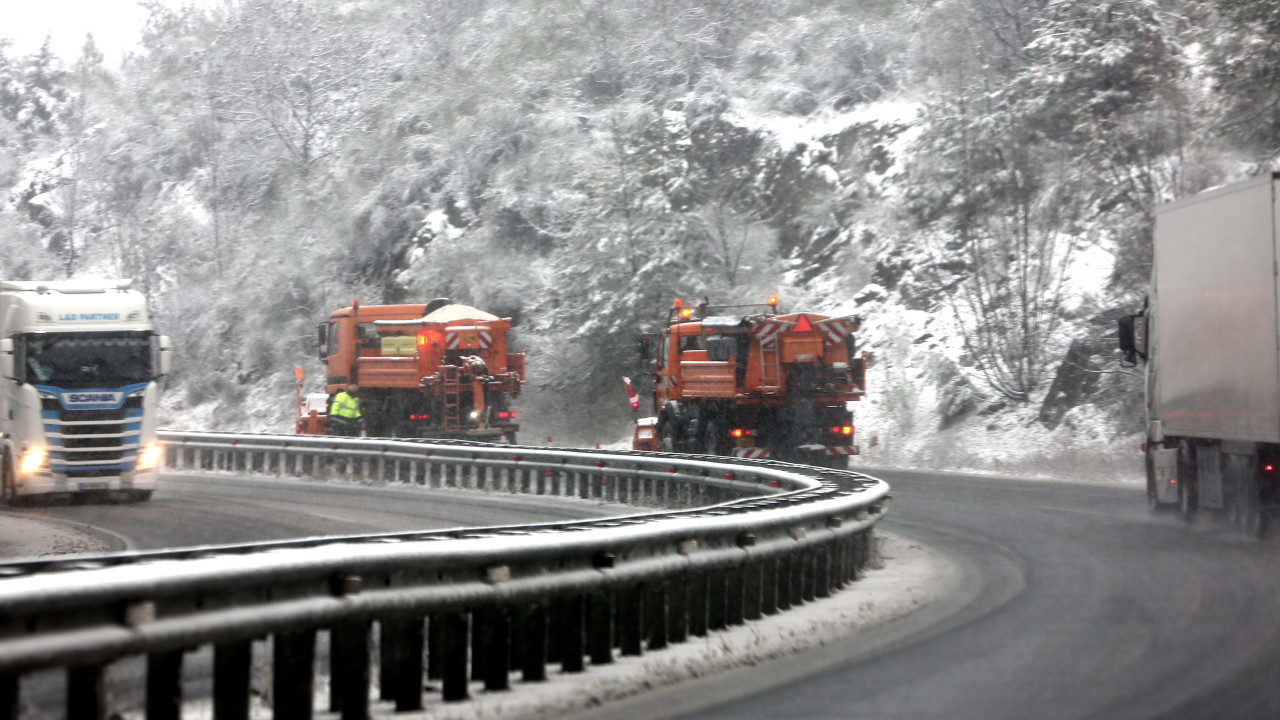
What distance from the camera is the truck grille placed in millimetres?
20906

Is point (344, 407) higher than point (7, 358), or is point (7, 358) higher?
point (7, 358)

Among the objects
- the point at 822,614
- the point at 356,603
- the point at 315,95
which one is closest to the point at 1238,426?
the point at 822,614

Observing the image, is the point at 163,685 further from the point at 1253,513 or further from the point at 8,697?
the point at 1253,513

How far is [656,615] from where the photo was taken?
846 centimetres

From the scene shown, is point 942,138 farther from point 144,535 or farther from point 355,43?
point 355,43

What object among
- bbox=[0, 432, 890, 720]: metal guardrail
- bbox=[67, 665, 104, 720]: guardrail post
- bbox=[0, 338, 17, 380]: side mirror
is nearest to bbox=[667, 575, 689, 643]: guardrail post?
bbox=[0, 432, 890, 720]: metal guardrail

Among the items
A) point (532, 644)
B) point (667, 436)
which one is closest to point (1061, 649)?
point (532, 644)

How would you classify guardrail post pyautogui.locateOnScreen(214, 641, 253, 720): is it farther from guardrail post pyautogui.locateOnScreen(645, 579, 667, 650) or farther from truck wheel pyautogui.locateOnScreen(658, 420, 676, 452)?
truck wheel pyautogui.locateOnScreen(658, 420, 676, 452)

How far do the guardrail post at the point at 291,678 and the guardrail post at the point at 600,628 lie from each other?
216 cm

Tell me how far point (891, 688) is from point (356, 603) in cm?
280

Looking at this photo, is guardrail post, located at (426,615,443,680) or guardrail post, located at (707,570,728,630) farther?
guardrail post, located at (707,570,728,630)

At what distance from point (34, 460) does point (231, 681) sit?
16.6 metres

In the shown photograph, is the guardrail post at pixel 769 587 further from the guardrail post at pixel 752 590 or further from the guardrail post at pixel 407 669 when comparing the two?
the guardrail post at pixel 407 669

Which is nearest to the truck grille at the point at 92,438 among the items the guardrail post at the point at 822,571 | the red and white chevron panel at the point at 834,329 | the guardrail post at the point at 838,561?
the red and white chevron panel at the point at 834,329
